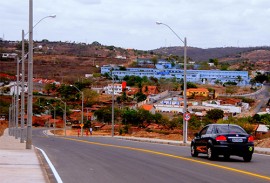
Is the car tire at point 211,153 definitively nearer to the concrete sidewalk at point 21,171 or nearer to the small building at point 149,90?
the concrete sidewalk at point 21,171

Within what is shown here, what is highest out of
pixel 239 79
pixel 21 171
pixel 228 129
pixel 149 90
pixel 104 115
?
pixel 239 79

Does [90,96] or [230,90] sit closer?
[90,96]

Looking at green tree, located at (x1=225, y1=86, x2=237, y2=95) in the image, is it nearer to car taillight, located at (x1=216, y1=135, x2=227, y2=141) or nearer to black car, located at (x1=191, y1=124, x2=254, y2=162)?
black car, located at (x1=191, y1=124, x2=254, y2=162)

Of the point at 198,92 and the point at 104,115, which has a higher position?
the point at 198,92

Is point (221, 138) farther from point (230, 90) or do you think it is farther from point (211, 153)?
point (230, 90)

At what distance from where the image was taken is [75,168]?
19109 mm

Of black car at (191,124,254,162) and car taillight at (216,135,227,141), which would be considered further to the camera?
car taillight at (216,135,227,141)

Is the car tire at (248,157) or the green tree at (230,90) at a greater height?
the green tree at (230,90)

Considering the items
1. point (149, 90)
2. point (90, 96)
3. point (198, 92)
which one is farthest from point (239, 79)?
point (90, 96)

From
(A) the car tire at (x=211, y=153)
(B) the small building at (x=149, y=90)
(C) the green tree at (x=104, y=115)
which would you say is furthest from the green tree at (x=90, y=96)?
(A) the car tire at (x=211, y=153)

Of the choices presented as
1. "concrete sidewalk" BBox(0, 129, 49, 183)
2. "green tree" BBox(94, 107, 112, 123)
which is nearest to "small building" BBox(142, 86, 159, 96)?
"green tree" BBox(94, 107, 112, 123)

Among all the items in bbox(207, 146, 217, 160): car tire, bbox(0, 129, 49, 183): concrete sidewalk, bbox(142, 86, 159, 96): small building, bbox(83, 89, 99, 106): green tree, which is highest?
bbox(142, 86, 159, 96): small building

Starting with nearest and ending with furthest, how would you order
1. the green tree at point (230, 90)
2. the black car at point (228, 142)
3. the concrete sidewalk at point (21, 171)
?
the concrete sidewalk at point (21, 171), the black car at point (228, 142), the green tree at point (230, 90)

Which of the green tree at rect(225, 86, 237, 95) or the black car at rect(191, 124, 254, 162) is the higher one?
the green tree at rect(225, 86, 237, 95)
